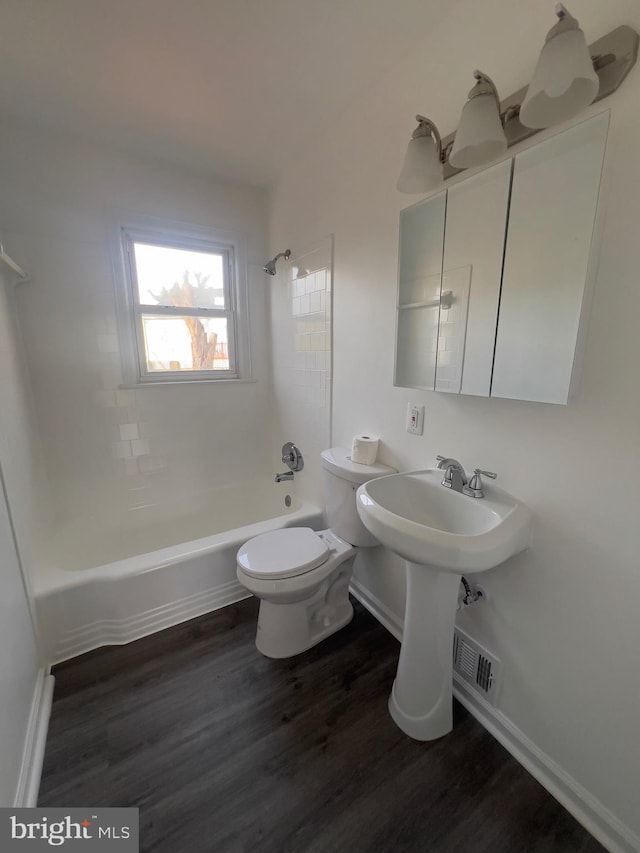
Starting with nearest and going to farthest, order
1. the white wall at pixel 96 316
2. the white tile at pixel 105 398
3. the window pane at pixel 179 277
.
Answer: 1. the white wall at pixel 96 316
2. the white tile at pixel 105 398
3. the window pane at pixel 179 277

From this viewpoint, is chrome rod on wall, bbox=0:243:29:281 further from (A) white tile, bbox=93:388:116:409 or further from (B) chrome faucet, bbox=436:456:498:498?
(B) chrome faucet, bbox=436:456:498:498

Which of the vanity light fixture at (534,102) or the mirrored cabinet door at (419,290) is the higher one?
the vanity light fixture at (534,102)

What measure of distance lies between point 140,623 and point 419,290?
1.95m

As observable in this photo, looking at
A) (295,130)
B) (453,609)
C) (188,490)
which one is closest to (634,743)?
(453,609)

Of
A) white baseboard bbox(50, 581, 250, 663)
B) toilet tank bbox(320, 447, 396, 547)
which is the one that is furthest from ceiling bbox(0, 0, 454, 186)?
white baseboard bbox(50, 581, 250, 663)

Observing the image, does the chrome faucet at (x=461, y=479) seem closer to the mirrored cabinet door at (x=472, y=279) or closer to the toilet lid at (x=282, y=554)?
the mirrored cabinet door at (x=472, y=279)

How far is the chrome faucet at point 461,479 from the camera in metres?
1.09

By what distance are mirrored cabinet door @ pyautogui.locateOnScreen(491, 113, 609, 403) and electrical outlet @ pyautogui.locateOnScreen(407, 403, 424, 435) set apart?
36 centimetres

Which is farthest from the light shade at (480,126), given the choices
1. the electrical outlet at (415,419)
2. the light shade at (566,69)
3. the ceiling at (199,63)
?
the electrical outlet at (415,419)

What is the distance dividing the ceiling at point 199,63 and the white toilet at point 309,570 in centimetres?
161

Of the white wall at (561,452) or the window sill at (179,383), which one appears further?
the window sill at (179,383)

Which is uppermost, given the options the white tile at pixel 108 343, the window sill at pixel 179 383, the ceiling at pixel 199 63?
the ceiling at pixel 199 63

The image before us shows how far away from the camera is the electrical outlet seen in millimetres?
1365

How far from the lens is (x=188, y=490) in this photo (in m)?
2.39
